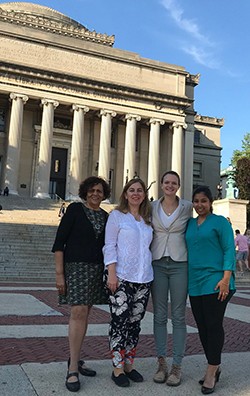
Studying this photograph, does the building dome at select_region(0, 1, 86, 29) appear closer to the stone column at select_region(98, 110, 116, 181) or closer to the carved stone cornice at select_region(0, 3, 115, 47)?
the carved stone cornice at select_region(0, 3, 115, 47)

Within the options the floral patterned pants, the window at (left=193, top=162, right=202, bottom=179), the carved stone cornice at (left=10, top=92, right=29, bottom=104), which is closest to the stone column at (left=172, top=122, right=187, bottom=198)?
the window at (left=193, top=162, right=202, bottom=179)

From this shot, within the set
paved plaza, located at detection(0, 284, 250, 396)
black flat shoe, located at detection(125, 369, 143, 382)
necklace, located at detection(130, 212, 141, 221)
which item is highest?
necklace, located at detection(130, 212, 141, 221)

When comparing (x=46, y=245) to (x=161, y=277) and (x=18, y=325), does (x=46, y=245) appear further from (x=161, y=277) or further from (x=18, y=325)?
(x=161, y=277)

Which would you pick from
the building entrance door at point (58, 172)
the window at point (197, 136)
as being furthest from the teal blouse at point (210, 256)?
the window at point (197, 136)

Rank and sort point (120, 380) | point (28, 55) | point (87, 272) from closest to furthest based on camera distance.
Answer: point (120, 380) < point (87, 272) < point (28, 55)

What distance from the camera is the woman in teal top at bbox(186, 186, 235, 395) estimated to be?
151 inches

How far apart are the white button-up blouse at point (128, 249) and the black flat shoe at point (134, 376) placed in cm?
88

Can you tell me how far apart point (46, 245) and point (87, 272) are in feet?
52.2

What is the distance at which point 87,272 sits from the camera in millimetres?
3982

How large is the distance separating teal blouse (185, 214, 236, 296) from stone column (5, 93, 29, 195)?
32.0 metres

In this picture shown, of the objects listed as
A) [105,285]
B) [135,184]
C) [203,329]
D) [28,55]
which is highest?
[28,55]

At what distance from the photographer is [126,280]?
3.93m

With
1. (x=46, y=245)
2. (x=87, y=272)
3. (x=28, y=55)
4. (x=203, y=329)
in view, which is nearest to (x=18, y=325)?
(x=87, y=272)

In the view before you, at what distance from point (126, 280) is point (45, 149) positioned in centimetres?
3328
